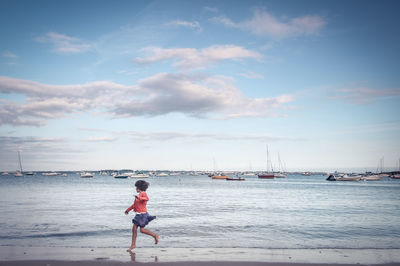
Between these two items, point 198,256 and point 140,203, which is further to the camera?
point 140,203

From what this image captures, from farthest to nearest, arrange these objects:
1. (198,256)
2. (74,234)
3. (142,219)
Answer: (74,234) → (142,219) → (198,256)

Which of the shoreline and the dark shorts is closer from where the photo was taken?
the shoreline

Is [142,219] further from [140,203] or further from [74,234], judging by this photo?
[74,234]

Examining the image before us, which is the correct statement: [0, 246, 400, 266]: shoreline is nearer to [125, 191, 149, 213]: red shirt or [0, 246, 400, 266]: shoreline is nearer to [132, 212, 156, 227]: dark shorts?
[132, 212, 156, 227]: dark shorts

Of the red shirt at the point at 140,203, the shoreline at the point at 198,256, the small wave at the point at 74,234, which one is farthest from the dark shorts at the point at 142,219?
the small wave at the point at 74,234

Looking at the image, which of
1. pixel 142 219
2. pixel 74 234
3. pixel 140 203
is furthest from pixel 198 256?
pixel 74 234

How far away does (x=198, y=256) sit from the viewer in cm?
944

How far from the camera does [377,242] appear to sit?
13.5 meters

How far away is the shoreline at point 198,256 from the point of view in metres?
8.79

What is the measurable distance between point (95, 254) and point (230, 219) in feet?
38.7

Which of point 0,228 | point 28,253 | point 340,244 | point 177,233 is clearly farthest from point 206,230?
point 0,228

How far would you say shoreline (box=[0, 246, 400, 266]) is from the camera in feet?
28.8

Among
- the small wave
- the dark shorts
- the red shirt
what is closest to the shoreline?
the dark shorts

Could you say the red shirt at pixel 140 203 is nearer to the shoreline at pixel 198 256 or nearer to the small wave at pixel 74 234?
the shoreline at pixel 198 256
